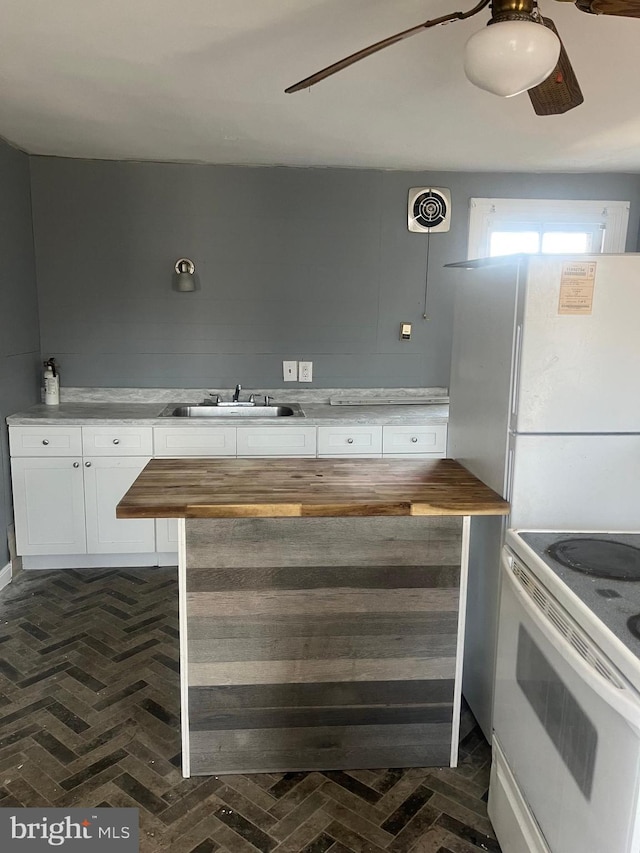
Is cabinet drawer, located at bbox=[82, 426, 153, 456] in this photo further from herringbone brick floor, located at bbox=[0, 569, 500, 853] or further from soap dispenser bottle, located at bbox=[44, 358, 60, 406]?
herringbone brick floor, located at bbox=[0, 569, 500, 853]

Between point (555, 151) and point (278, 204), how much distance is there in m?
1.62

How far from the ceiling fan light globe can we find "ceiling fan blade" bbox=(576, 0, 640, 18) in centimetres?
14

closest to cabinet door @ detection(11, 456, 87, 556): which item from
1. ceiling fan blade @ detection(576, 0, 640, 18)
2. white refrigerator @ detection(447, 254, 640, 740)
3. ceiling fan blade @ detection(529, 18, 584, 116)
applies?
white refrigerator @ detection(447, 254, 640, 740)

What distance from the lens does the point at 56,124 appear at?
3080mm

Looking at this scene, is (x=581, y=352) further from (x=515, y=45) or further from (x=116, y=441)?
(x=116, y=441)

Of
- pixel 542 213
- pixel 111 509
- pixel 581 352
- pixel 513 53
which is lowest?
pixel 111 509

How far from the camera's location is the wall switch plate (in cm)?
405

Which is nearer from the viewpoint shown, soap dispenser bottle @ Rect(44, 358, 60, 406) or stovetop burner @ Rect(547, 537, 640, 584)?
stovetop burner @ Rect(547, 537, 640, 584)

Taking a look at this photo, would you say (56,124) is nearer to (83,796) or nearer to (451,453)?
(451,453)

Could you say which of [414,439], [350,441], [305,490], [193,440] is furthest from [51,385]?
[305,490]

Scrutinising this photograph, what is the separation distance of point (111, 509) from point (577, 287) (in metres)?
2.70

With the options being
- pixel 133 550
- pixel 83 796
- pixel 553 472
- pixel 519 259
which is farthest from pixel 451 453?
pixel 133 550

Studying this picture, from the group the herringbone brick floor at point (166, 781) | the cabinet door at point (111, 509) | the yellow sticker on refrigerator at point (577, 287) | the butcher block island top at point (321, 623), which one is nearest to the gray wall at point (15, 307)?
the cabinet door at point (111, 509)

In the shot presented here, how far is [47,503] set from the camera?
345 centimetres
